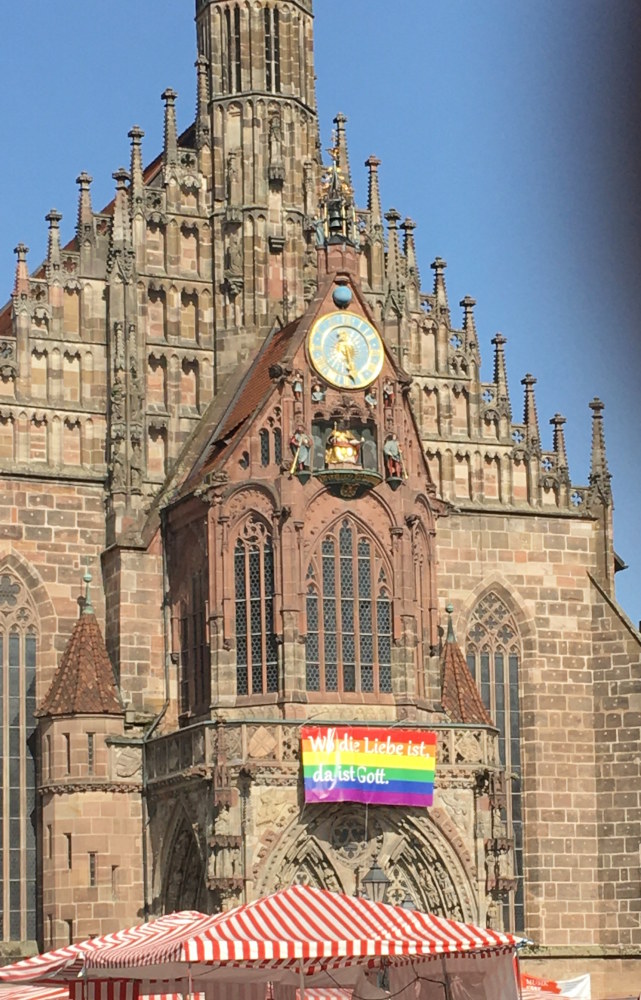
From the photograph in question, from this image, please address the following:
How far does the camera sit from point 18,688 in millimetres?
52188

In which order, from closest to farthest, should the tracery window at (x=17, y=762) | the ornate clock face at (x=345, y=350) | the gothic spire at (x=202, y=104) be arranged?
1. the ornate clock face at (x=345, y=350)
2. the tracery window at (x=17, y=762)
3. the gothic spire at (x=202, y=104)

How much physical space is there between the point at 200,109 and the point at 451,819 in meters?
18.1

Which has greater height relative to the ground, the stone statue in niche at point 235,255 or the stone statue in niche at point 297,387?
the stone statue in niche at point 235,255

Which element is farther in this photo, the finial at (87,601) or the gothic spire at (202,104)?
the gothic spire at (202,104)

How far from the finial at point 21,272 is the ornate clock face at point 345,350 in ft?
22.7

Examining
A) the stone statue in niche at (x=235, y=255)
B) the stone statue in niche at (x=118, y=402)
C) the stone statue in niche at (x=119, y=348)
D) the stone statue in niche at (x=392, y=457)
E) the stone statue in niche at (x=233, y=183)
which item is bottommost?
the stone statue in niche at (x=392, y=457)

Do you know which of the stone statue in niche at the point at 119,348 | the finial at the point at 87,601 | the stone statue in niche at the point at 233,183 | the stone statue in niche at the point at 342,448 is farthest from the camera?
the stone statue in niche at the point at 233,183

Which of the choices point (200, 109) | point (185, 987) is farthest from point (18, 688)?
point (185, 987)

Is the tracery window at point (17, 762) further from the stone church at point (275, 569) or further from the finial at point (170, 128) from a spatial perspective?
the finial at point (170, 128)

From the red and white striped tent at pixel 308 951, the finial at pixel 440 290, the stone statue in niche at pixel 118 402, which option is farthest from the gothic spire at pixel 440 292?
the red and white striped tent at pixel 308 951

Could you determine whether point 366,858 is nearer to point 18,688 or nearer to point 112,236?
point 18,688

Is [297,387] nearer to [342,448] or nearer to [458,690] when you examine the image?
[342,448]

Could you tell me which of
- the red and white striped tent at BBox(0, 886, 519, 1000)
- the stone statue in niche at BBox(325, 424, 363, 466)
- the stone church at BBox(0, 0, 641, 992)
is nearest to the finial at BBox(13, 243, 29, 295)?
the stone church at BBox(0, 0, 641, 992)

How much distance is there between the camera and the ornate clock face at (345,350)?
51.1m
